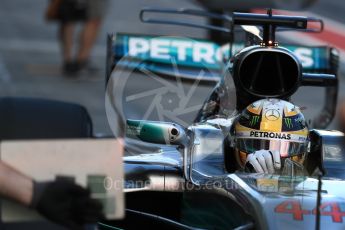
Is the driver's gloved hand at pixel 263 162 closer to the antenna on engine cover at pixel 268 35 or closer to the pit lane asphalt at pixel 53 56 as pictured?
the antenna on engine cover at pixel 268 35

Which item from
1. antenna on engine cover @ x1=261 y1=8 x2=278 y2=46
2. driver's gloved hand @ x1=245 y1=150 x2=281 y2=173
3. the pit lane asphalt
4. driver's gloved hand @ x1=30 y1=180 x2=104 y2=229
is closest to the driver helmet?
driver's gloved hand @ x1=245 y1=150 x2=281 y2=173

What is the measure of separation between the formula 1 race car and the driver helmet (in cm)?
12

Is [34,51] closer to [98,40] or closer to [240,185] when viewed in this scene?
[98,40]

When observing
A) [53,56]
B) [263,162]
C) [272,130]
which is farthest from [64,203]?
[53,56]

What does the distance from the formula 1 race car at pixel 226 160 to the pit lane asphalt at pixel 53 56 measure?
1132mm

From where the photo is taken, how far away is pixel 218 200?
377 centimetres

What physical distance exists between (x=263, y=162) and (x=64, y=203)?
1534mm

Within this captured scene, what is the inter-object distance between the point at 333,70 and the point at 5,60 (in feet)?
16.3

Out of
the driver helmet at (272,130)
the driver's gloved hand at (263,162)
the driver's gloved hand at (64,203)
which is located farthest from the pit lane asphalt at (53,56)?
the driver's gloved hand at (64,203)

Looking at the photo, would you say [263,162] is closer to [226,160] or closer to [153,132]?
[226,160]

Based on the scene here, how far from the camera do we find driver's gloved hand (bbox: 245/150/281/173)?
3977 mm

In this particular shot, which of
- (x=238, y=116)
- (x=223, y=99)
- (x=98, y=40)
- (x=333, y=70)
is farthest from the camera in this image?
(x=98, y=40)

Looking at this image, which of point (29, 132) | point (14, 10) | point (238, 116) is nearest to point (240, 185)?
point (238, 116)

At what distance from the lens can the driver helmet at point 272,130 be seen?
4.16 metres
